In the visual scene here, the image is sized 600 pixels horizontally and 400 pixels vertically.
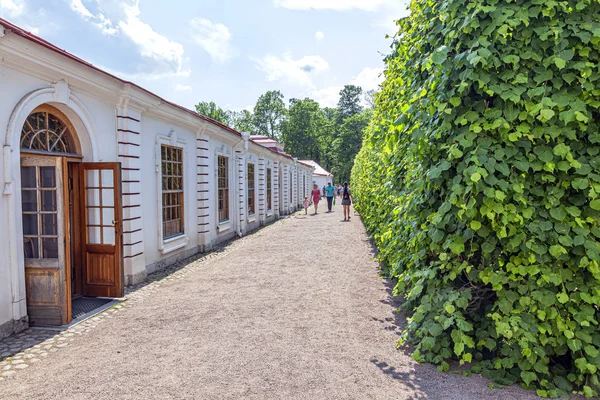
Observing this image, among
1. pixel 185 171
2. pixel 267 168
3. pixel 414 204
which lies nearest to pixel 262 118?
pixel 267 168

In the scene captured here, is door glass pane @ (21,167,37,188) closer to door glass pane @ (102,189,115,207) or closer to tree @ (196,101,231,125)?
door glass pane @ (102,189,115,207)

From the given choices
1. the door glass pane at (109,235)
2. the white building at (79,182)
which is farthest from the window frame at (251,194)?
the door glass pane at (109,235)

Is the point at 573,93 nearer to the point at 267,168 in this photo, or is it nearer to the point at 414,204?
the point at 414,204

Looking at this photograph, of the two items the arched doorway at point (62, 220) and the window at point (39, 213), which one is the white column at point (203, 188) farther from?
the window at point (39, 213)

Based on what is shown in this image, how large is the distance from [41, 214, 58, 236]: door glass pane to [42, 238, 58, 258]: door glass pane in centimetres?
9

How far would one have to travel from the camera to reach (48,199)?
4984 mm

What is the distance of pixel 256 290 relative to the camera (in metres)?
6.45

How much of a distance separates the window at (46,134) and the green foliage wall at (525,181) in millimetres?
5007

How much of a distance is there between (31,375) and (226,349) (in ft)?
5.98

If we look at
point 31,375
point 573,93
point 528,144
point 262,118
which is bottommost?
point 31,375

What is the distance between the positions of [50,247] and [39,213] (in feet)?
1.53

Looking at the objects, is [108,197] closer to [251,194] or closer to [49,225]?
[49,225]

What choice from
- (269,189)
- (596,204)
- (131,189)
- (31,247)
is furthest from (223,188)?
(596,204)

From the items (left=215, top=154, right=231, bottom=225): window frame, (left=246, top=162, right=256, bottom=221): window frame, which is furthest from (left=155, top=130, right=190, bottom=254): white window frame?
(left=246, top=162, right=256, bottom=221): window frame
